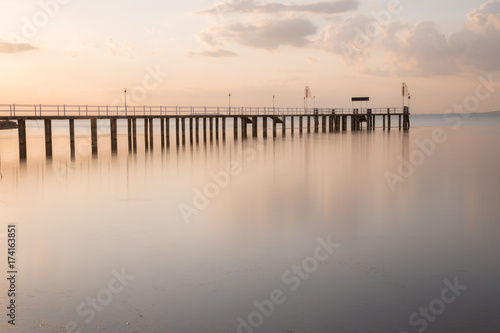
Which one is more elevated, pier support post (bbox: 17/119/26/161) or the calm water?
pier support post (bbox: 17/119/26/161)

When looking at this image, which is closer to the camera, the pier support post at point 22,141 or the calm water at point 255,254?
the calm water at point 255,254

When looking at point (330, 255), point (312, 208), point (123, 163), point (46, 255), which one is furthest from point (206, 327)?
point (123, 163)

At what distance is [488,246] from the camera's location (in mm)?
9953

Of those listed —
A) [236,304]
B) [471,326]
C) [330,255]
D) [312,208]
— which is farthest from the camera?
[312,208]

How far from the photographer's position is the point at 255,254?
9.43 metres

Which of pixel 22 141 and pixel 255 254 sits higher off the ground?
pixel 22 141

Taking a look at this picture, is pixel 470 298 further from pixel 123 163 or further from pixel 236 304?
pixel 123 163

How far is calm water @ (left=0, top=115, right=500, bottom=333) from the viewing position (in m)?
6.63

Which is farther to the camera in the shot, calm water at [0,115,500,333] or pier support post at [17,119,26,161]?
pier support post at [17,119,26,161]

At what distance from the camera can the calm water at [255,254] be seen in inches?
261

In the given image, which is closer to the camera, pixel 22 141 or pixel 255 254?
pixel 255 254

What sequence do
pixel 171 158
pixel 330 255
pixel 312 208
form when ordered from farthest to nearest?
pixel 171 158 < pixel 312 208 < pixel 330 255

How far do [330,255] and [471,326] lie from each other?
11.2 ft

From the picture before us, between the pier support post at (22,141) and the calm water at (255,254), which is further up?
the pier support post at (22,141)
